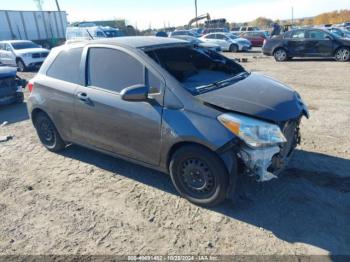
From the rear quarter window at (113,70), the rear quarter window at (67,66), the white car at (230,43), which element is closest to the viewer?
the rear quarter window at (113,70)

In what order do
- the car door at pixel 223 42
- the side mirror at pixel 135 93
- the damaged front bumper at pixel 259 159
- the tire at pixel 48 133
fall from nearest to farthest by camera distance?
1. the damaged front bumper at pixel 259 159
2. the side mirror at pixel 135 93
3. the tire at pixel 48 133
4. the car door at pixel 223 42

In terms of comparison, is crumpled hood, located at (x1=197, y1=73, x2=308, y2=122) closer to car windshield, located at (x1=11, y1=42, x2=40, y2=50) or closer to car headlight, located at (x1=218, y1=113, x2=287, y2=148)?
car headlight, located at (x1=218, y1=113, x2=287, y2=148)

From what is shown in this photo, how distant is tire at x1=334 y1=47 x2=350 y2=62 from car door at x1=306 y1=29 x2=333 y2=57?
1.00 feet

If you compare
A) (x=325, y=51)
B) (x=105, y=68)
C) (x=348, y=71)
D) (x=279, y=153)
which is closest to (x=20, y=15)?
(x=325, y=51)

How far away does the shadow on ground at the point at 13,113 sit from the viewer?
756 centimetres

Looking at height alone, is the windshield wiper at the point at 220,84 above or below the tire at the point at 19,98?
above

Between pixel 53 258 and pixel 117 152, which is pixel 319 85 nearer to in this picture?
pixel 117 152

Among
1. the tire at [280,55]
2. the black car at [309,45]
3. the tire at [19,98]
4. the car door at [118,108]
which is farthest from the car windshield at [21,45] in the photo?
the car door at [118,108]

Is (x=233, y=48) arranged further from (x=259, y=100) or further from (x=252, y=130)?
(x=252, y=130)

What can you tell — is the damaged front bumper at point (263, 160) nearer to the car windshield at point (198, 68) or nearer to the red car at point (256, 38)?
the car windshield at point (198, 68)

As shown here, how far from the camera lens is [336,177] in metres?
4.09

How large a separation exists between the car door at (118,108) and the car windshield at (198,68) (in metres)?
0.27

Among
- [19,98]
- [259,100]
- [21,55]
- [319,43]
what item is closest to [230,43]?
[319,43]

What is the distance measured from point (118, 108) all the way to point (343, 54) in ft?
47.4
